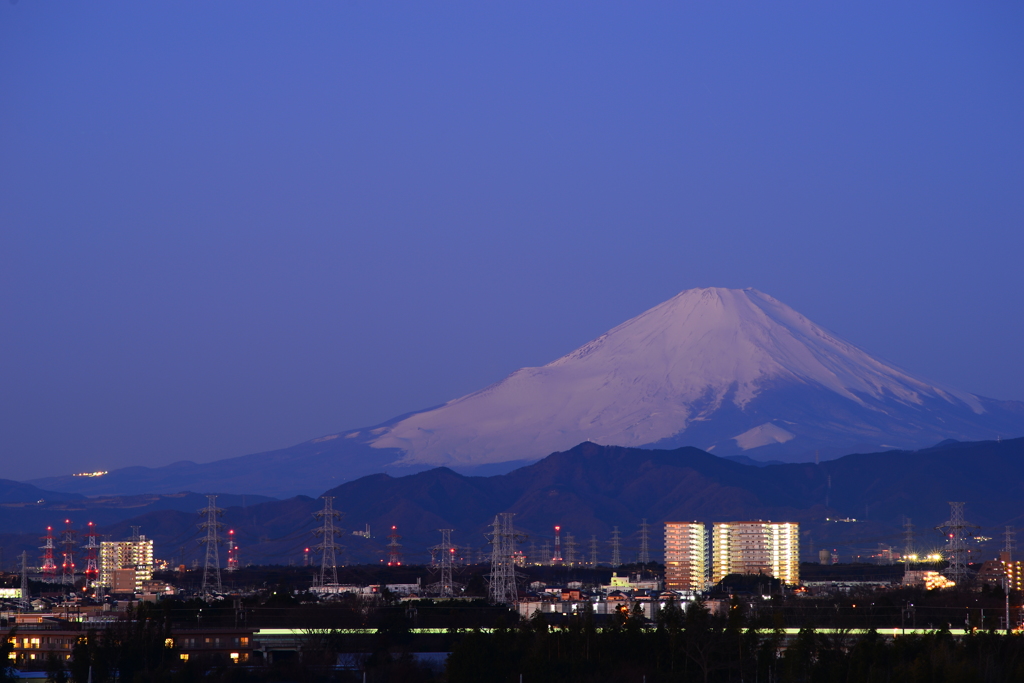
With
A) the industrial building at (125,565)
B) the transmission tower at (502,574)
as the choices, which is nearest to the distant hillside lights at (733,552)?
the transmission tower at (502,574)

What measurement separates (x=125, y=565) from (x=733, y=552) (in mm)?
66035

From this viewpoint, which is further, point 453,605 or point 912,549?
point 912,549

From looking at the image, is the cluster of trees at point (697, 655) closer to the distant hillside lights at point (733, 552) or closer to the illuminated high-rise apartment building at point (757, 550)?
the distant hillside lights at point (733, 552)

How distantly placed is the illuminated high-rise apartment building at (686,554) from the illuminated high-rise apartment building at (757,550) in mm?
1630

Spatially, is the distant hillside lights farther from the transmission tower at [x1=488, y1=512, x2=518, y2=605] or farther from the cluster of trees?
the cluster of trees

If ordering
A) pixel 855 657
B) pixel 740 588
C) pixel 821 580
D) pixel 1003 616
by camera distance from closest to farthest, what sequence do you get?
1. pixel 855 657
2. pixel 1003 616
3. pixel 740 588
4. pixel 821 580

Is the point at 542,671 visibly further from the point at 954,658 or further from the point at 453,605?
the point at 453,605

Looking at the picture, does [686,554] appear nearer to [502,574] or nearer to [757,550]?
[757,550]

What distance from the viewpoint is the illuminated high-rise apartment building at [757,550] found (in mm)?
138250

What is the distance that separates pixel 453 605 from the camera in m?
82.8

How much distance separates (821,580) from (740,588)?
59.5ft

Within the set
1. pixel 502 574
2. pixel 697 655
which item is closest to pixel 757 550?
pixel 502 574

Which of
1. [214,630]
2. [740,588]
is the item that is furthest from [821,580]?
[214,630]

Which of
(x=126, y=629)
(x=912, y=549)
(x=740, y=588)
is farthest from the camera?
(x=912, y=549)
